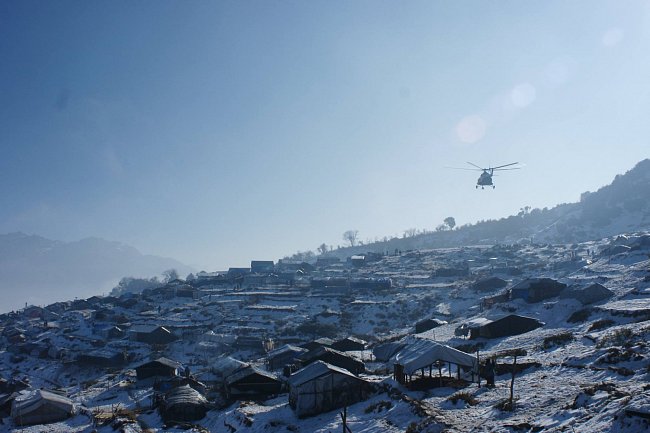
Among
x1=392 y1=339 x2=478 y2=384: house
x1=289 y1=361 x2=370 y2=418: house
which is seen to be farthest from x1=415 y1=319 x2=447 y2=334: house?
x1=289 y1=361 x2=370 y2=418: house

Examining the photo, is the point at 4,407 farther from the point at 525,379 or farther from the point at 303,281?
the point at 303,281

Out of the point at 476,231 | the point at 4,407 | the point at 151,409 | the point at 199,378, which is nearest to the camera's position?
the point at 151,409

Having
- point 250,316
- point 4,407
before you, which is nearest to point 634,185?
point 250,316

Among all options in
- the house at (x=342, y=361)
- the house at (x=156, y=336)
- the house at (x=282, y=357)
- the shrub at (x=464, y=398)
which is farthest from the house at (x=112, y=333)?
the shrub at (x=464, y=398)

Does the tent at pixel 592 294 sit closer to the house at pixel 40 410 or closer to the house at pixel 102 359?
the house at pixel 40 410

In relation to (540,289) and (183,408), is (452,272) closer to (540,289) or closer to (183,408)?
(540,289)
